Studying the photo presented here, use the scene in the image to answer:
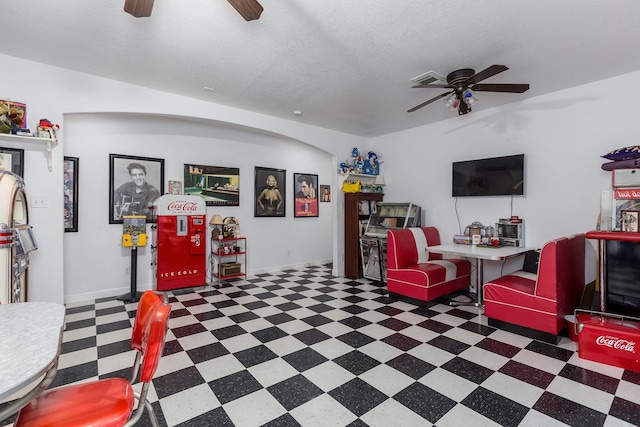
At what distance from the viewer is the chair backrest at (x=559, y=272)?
117 inches

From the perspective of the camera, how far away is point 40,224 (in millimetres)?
3277

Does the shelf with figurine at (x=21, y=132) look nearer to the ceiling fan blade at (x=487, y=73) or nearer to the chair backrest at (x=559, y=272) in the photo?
the ceiling fan blade at (x=487, y=73)

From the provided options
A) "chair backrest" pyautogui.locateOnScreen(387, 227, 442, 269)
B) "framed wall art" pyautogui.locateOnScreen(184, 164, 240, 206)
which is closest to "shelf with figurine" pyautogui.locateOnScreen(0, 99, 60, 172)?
"framed wall art" pyautogui.locateOnScreen(184, 164, 240, 206)

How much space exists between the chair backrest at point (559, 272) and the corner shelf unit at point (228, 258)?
4230 millimetres

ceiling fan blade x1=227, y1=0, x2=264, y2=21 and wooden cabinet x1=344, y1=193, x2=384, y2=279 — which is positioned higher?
ceiling fan blade x1=227, y1=0, x2=264, y2=21

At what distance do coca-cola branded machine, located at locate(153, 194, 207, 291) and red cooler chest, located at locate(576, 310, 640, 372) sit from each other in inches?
190

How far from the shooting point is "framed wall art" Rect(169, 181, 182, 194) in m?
4.97

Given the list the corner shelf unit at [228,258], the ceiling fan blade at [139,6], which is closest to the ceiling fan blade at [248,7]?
the ceiling fan blade at [139,6]

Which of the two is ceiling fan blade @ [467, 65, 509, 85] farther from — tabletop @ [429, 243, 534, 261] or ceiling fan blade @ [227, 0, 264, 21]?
ceiling fan blade @ [227, 0, 264, 21]

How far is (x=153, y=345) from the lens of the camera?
49.7 inches

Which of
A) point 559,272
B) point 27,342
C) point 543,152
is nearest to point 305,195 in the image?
point 543,152

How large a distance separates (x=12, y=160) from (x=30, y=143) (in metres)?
0.24

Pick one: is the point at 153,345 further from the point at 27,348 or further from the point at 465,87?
the point at 465,87

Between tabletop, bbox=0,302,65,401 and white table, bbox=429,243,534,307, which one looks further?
white table, bbox=429,243,534,307
